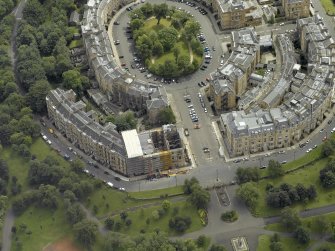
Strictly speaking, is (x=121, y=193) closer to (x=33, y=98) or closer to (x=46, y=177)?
(x=46, y=177)

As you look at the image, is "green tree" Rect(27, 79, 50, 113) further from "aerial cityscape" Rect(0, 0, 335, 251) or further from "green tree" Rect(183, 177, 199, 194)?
"green tree" Rect(183, 177, 199, 194)

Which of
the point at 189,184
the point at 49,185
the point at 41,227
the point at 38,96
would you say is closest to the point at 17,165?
the point at 49,185

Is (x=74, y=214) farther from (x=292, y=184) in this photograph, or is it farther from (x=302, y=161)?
(x=302, y=161)

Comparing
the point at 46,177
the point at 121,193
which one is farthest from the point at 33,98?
the point at 121,193

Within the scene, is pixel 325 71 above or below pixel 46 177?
above

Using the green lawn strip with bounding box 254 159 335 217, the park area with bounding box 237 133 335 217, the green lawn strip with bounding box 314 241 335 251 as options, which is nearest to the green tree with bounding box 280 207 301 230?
the park area with bounding box 237 133 335 217

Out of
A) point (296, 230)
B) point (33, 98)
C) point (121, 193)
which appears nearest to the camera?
point (296, 230)

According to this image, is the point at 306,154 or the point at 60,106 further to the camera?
the point at 60,106

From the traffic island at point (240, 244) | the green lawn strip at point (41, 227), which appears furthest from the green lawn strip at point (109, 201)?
the traffic island at point (240, 244)
